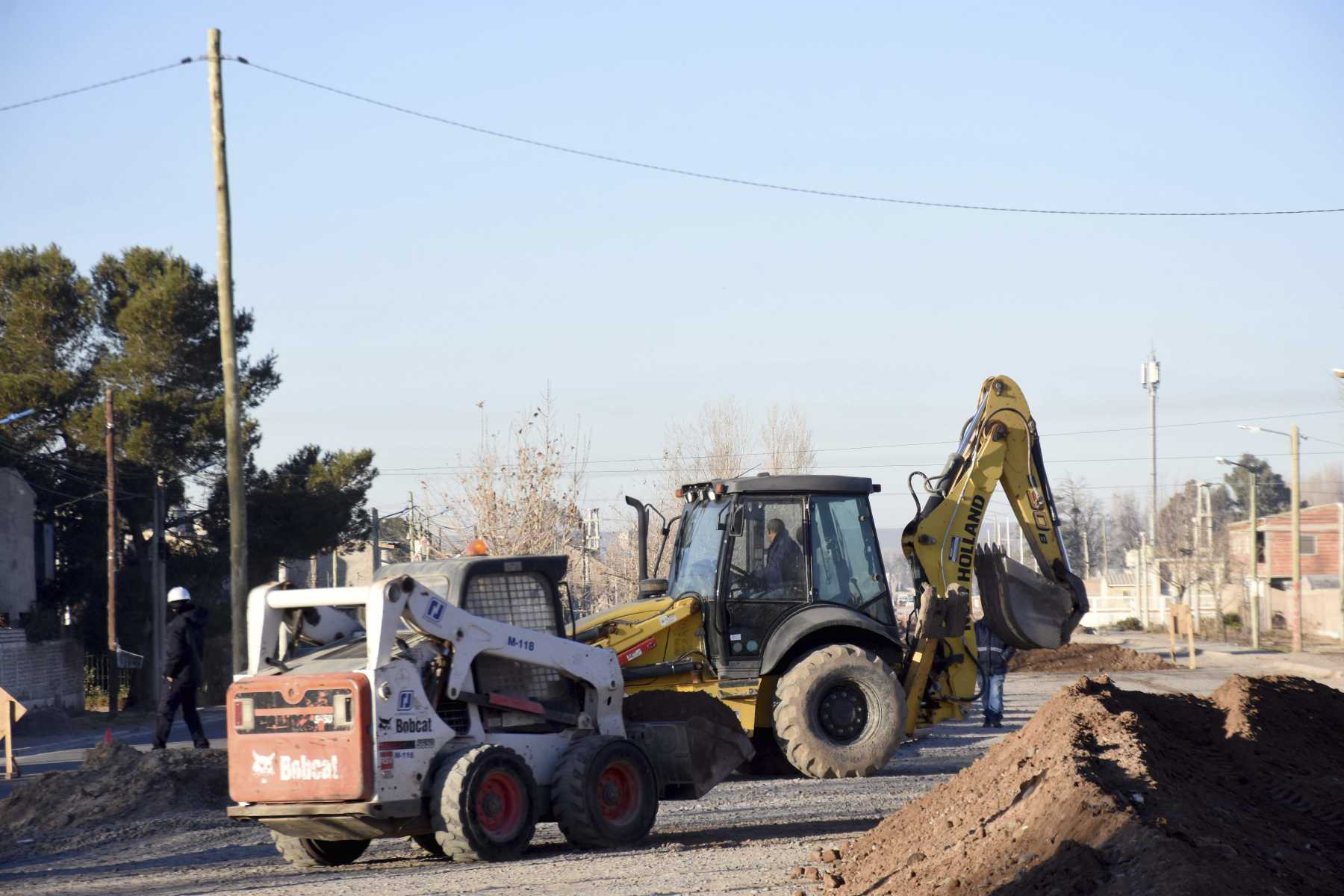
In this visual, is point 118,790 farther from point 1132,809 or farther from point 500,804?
point 1132,809

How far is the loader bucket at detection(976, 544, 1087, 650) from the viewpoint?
15227 mm

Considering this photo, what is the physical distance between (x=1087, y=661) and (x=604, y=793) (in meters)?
31.5

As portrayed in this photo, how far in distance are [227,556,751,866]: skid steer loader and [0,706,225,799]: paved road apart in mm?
8478

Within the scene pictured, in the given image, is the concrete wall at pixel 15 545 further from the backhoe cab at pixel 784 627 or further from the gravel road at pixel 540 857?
the backhoe cab at pixel 784 627

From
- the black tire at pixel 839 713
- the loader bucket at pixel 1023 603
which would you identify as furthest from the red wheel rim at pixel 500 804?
the loader bucket at pixel 1023 603

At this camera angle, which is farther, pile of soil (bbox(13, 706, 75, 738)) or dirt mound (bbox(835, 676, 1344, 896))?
pile of soil (bbox(13, 706, 75, 738))

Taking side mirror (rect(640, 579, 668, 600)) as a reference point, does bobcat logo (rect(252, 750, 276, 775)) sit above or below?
below

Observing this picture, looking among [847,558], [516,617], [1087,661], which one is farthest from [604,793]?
Result: [1087,661]

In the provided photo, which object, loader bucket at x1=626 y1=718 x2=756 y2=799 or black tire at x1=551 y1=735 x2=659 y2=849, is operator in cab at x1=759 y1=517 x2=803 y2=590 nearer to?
loader bucket at x1=626 y1=718 x2=756 y2=799

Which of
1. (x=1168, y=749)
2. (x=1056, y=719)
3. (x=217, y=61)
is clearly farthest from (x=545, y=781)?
(x=217, y=61)

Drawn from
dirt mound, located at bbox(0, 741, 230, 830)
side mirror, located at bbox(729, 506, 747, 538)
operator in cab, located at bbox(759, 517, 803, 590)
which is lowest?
dirt mound, located at bbox(0, 741, 230, 830)

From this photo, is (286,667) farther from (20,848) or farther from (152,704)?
(152,704)

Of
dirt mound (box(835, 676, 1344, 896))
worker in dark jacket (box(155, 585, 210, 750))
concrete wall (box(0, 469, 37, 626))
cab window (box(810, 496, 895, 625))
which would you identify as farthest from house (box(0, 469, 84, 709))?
dirt mound (box(835, 676, 1344, 896))

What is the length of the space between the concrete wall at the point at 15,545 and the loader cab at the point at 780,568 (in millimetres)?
29228
